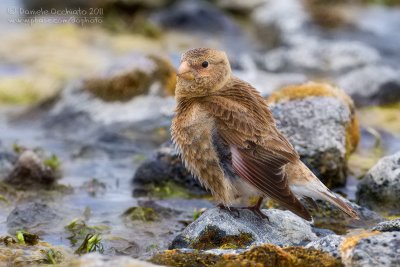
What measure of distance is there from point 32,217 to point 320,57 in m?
8.15

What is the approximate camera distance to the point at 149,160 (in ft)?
30.2

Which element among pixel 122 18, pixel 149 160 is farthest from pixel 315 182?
pixel 122 18

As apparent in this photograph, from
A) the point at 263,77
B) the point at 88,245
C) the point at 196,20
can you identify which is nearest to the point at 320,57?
the point at 263,77

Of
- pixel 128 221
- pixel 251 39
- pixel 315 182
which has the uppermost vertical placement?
pixel 251 39

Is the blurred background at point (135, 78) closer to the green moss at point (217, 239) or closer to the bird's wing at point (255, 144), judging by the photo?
the green moss at point (217, 239)

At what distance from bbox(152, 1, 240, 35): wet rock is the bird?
9.95 meters

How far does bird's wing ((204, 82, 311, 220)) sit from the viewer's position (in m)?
6.39

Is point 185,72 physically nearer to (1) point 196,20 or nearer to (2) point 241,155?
(2) point 241,155

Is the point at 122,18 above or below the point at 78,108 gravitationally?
above

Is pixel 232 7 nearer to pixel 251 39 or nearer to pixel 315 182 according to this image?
pixel 251 39

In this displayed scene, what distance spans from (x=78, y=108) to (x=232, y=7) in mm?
7764

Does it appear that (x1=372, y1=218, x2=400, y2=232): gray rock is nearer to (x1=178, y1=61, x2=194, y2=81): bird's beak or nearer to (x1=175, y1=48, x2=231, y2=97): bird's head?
(x1=175, y1=48, x2=231, y2=97): bird's head

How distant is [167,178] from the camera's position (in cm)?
903

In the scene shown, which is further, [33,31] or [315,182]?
[33,31]
